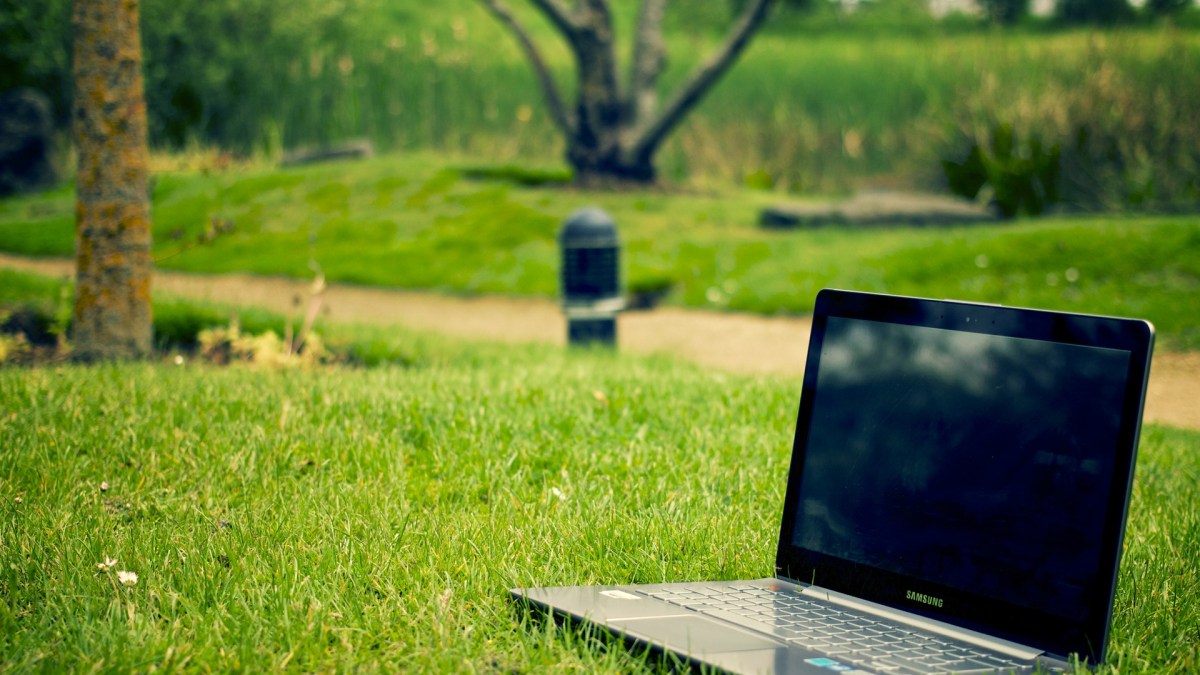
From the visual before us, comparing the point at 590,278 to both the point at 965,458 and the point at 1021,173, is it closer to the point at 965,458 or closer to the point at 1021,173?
the point at 965,458

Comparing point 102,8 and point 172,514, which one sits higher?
point 102,8

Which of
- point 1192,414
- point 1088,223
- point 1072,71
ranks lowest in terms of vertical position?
point 1192,414

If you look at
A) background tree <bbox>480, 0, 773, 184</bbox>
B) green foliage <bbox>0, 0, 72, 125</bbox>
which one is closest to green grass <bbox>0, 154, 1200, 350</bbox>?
background tree <bbox>480, 0, 773, 184</bbox>

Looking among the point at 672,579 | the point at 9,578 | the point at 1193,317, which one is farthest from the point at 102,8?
the point at 1193,317

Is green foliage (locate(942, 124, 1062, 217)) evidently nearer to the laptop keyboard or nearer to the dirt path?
the dirt path

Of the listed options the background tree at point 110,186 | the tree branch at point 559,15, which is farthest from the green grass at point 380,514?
the tree branch at point 559,15

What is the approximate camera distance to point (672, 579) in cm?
288

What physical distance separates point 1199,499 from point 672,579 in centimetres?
240

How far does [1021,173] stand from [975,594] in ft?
42.6

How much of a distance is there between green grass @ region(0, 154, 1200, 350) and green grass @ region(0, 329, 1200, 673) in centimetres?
374

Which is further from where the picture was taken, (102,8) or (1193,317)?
(1193,317)

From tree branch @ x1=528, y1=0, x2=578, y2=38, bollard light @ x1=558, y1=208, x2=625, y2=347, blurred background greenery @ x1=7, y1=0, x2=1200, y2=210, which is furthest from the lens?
tree branch @ x1=528, y1=0, x2=578, y2=38

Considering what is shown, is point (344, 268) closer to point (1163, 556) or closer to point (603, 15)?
point (603, 15)

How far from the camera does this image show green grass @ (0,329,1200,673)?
95.5 inches
